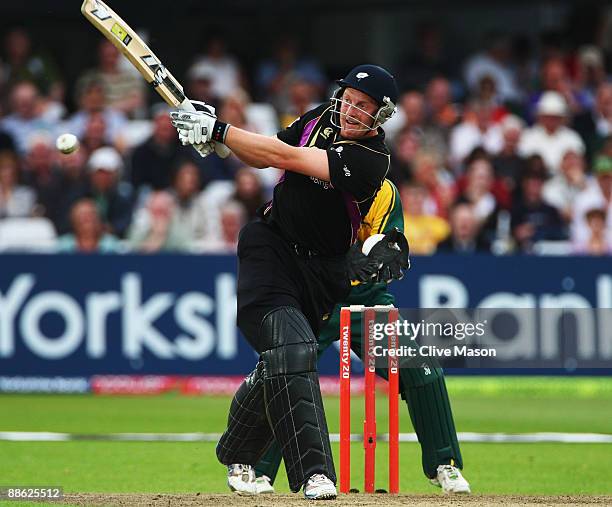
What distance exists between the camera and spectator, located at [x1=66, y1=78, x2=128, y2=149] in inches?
639

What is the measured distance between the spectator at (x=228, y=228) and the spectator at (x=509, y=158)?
314 centimetres

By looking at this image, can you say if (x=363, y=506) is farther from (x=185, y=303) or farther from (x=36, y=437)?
(x=185, y=303)

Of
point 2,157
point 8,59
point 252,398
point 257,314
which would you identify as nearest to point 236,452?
point 252,398

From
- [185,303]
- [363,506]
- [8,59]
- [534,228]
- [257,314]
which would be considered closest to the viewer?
[363,506]

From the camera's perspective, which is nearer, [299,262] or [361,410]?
[299,262]

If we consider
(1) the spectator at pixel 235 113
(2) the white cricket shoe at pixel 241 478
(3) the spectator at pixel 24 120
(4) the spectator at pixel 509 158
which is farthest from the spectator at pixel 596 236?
(2) the white cricket shoe at pixel 241 478

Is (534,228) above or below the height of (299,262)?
above

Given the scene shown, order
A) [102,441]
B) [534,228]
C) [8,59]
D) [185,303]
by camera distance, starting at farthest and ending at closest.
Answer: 1. [8,59]
2. [534,228]
3. [185,303]
4. [102,441]

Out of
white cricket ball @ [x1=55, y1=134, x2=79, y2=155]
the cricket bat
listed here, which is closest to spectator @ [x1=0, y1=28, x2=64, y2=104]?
white cricket ball @ [x1=55, y1=134, x2=79, y2=155]

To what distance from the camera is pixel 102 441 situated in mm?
10555

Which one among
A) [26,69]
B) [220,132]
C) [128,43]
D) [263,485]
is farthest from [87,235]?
[220,132]

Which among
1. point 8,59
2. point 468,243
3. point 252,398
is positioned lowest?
point 252,398

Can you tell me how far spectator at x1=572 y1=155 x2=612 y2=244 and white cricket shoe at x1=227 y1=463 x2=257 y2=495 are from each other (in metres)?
7.90

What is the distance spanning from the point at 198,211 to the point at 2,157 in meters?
2.37
